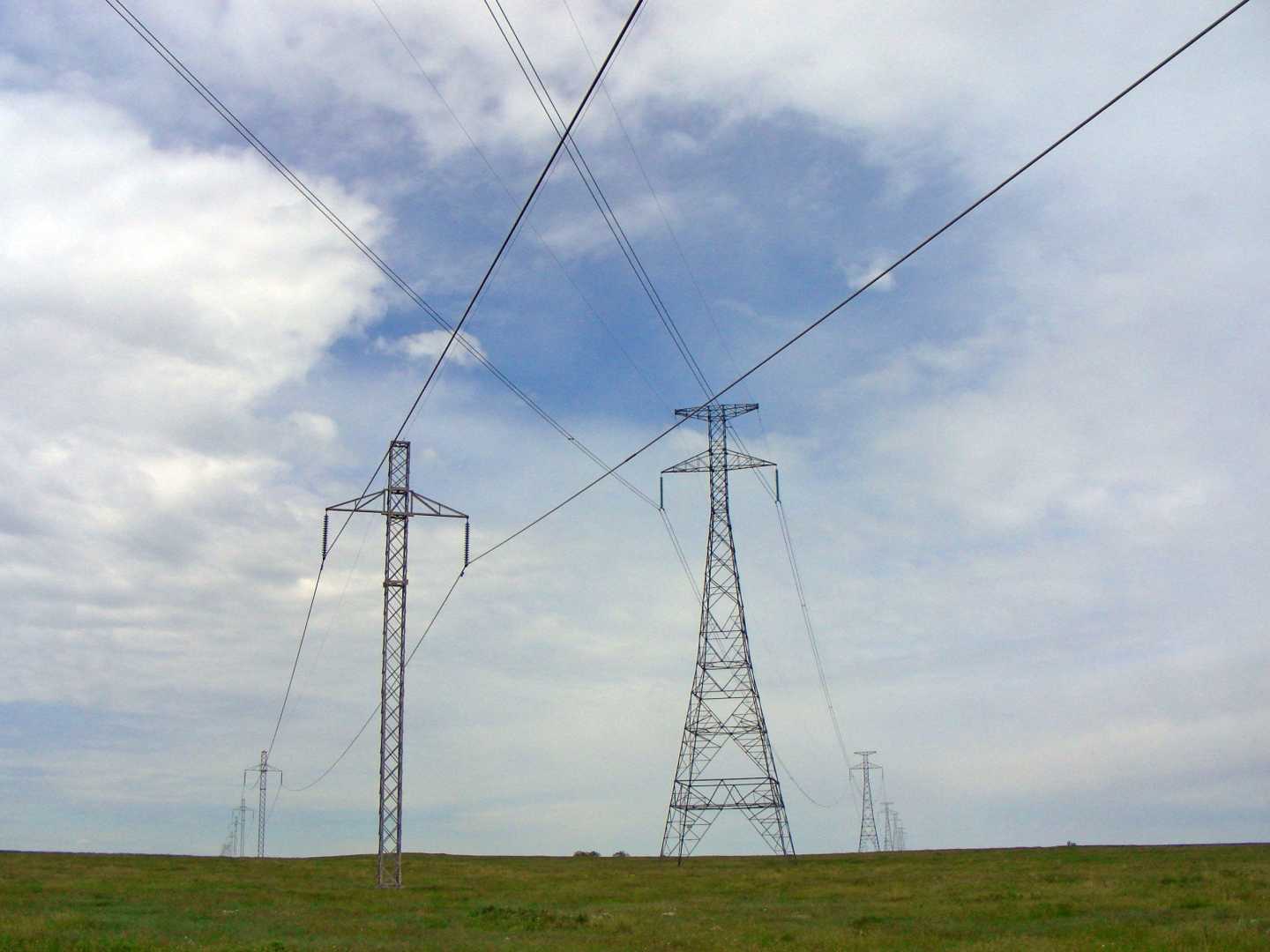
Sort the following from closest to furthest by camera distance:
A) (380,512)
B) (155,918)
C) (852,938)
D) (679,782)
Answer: (852,938) → (155,918) → (380,512) → (679,782)

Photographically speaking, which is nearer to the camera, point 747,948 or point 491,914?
point 747,948

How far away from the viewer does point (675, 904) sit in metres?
48.0

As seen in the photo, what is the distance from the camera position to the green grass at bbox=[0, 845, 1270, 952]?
33438 millimetres

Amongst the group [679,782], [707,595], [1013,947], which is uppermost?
[707,595]

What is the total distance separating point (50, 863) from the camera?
74.4m

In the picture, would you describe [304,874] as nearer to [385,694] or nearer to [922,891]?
[385,694]

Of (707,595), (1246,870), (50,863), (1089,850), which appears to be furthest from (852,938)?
(50,863)

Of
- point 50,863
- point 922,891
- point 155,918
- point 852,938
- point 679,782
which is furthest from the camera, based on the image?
point 50,863

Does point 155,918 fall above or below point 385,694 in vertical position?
below

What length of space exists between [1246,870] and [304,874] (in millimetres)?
48191

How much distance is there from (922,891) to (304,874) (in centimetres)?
3626

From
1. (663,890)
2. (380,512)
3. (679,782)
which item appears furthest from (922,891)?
(380,512)

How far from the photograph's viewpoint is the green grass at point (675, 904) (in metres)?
33.4

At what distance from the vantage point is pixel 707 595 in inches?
2648
